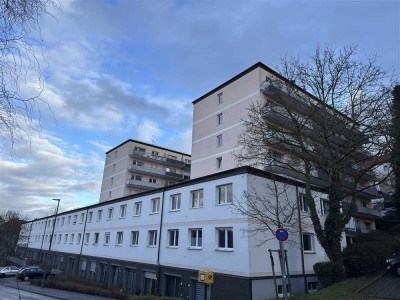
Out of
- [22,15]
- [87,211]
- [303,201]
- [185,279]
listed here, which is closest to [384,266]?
[303,201]

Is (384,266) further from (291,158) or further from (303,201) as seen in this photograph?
(291,158)

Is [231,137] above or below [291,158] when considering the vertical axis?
above

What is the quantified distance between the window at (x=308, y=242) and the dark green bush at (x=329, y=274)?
4083mm

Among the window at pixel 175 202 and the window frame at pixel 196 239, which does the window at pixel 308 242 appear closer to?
the window frame at pixel 196 239

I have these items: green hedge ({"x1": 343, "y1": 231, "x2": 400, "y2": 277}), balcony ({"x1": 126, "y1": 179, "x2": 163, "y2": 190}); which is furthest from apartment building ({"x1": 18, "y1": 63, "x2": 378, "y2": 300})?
balcony ({"x1": 126, "y1": 179, "x2": 163, "y2": 190})

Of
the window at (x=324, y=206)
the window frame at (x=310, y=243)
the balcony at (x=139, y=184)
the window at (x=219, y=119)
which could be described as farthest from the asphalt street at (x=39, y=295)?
the balcony at (x=139, y=184)

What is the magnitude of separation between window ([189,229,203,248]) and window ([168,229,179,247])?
204 cm

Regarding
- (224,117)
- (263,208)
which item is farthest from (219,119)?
(263,208)

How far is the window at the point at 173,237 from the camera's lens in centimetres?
2580

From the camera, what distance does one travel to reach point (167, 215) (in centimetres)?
2730

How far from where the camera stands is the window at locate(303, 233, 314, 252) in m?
24.5

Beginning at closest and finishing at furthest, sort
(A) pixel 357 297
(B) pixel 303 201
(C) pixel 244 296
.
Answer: (A) pixel 357 297 < (C) pixel 244 296 < (B) pixel 303 201

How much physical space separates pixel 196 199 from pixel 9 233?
60366 millimetres

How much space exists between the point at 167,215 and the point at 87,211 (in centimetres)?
2183
